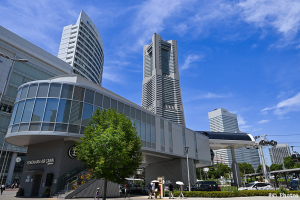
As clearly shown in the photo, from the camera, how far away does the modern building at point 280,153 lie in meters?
185

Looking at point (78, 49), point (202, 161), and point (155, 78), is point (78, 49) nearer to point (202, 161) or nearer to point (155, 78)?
point (202, 161)

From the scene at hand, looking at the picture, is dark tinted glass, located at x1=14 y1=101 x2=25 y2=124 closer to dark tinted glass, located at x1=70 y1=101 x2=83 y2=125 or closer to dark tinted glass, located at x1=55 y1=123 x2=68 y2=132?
dark tinted glass, located at x1=55 y1=123 x2=68 y2=132

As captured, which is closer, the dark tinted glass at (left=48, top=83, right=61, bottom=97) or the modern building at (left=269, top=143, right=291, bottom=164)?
the dark tinted glass at (left=48, top=83, right=61, bottom=97)

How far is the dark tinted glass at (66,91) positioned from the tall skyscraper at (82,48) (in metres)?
55.0

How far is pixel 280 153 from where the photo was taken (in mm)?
188750

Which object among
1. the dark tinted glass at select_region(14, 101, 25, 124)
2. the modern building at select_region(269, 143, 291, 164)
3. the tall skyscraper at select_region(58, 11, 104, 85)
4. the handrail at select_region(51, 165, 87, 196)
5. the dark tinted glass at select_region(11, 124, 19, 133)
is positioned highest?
the tall skyscraper at select_region(58, 11, 104, 85)

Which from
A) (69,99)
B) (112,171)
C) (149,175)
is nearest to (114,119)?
(112,171)

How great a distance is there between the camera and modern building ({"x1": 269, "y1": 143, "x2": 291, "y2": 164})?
608 feet

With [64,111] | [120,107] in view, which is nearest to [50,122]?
[64,111]

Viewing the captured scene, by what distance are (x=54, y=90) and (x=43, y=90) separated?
1311 mm

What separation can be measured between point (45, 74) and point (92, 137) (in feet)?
161

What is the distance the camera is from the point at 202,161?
44562 mm

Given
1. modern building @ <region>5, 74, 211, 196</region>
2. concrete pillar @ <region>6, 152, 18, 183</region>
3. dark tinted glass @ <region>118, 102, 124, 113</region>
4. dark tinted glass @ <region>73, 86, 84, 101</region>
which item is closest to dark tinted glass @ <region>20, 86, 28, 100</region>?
modern building @ <region>5, 74, 211, 196</region>

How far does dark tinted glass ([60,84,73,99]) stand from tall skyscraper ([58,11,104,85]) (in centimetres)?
5504
